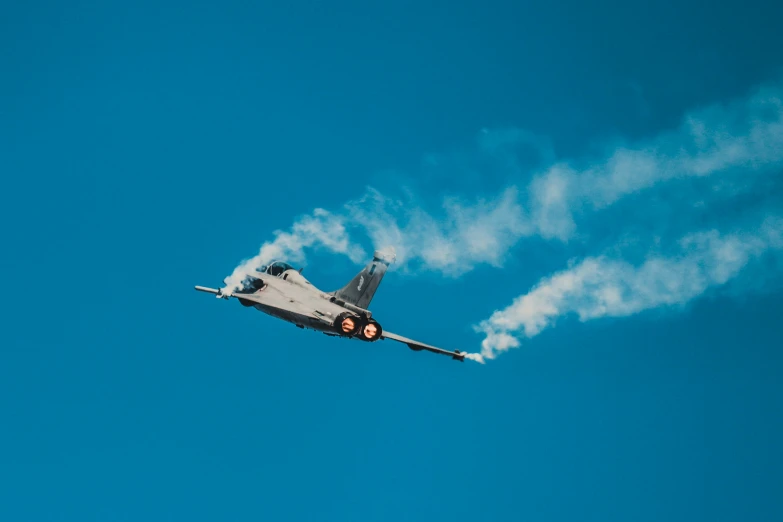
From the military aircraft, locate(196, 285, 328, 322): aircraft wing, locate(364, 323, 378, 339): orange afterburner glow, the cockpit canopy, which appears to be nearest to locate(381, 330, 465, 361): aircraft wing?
the military aircraft

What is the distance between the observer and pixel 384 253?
184 feet

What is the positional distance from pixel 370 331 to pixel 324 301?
399 centimetres

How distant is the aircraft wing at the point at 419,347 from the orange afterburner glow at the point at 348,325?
Answer: 331cm

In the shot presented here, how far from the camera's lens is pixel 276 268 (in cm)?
6134

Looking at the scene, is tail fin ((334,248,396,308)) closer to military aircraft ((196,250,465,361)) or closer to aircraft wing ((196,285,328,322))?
military aircraft ((196,250,465,361))

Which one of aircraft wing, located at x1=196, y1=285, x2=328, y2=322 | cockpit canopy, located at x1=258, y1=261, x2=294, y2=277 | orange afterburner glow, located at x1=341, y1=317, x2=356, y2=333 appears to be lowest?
orange afterburner glow, located at x1=341, y1=317, x2=356, y2=333

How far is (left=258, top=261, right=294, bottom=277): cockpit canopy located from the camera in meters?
61.2

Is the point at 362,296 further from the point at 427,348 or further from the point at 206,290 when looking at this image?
the point at 206,290

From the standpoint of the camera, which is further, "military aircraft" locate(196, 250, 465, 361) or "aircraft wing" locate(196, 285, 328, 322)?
"aircraft wing" locate(196, 285, 328, 322)

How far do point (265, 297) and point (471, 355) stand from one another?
42.9 feet

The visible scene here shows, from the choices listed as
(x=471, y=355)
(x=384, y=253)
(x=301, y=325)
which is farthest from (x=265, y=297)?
Result: (x=471, y=355)

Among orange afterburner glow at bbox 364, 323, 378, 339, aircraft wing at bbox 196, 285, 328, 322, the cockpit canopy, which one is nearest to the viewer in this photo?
orange afterburner glow at bbox 364, 323, 378, 339

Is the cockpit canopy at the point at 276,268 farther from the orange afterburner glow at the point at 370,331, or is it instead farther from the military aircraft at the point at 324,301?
the orange afterburner glow at the point at 370,331

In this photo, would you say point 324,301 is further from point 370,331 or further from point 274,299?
point 370,331
